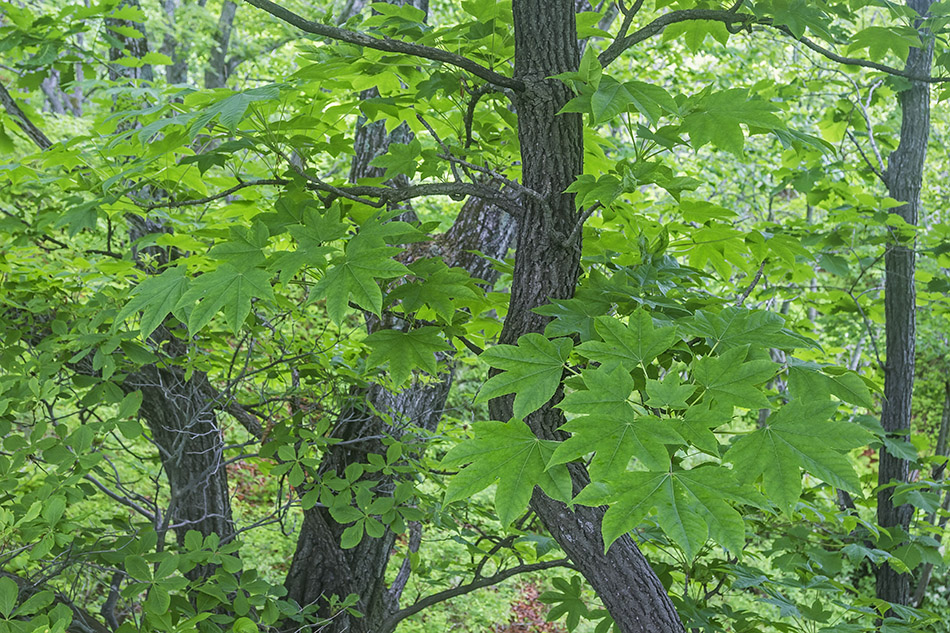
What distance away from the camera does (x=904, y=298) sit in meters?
2.79

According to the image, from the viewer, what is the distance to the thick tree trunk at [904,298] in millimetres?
2703

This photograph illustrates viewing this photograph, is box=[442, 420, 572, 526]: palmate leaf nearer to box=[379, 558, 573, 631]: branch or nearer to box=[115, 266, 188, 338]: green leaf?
box=[115, 266, 188, 338]: green leaf

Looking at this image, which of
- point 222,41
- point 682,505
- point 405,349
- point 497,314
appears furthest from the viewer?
point 222,41

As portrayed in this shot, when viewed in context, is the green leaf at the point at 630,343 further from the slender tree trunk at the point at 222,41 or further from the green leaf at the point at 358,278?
the slender tree trunk at the point at 222,41

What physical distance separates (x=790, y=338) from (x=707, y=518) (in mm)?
401

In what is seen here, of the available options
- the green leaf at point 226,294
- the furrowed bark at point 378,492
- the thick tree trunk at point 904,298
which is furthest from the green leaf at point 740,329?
the thick tree trunk at point 904,298

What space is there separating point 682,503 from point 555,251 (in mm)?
688

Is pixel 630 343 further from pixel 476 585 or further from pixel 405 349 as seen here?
pixel 476 585

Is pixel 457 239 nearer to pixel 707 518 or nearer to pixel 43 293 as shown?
pixel 43 293

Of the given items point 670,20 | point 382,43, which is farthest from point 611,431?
point 670,20

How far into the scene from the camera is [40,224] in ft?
6.14

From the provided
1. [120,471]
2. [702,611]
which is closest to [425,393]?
[702,611]

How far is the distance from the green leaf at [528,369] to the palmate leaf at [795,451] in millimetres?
297

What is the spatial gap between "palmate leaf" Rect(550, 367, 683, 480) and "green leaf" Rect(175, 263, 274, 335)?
0.53 meters
